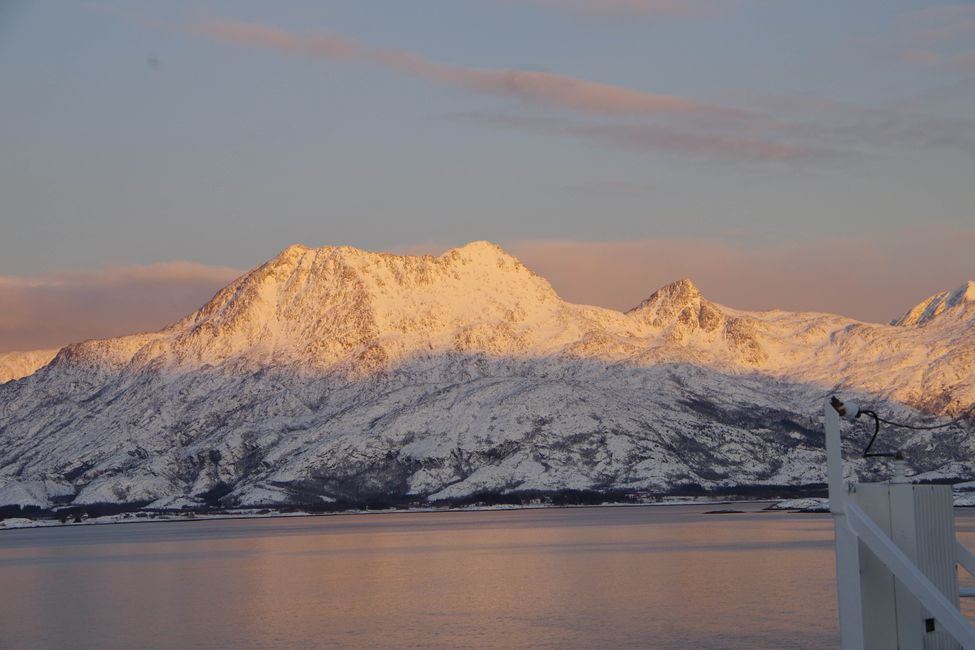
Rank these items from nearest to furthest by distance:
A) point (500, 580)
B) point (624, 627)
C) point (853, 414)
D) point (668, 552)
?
point (853, 414)
point (624, 627)
point (500, 580)
point (668, 552)

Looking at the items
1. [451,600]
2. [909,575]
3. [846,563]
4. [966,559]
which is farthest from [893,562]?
[451,600]

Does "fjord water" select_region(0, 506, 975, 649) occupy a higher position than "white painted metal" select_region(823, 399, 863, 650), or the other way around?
"white painted metal" select_region(823, 399, 863, 650)

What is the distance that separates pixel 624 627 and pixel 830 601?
17889 millimetres

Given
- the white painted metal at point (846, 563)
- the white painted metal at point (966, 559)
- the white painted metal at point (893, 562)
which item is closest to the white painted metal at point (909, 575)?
the white painted metal at point (893, 562)

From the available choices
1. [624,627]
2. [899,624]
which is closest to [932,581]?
[899,624]

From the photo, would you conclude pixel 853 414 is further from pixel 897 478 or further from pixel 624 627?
pixel 624 627

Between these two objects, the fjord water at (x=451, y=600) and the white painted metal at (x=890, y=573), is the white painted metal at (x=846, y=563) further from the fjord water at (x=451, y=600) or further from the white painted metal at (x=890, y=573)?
the fjord water at (x=451, y=600)

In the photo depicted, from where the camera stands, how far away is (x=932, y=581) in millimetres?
39625

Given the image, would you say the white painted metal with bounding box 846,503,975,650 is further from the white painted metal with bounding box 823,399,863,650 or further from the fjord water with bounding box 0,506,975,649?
the fjord water with bounding box 0,506,975,649

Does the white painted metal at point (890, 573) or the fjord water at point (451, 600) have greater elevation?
the white painted metal at point (890, 573)

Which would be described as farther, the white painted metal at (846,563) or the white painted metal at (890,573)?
the white painted metal at (890,573)

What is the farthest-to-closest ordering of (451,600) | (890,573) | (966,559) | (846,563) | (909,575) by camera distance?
(451,600) < (966,559) < (890,573) < (846,563) < (909,575)

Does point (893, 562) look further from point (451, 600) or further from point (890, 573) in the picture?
point (451, 600)

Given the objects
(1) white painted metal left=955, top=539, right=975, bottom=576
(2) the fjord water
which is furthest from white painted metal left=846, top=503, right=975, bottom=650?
(2) the fjord water
